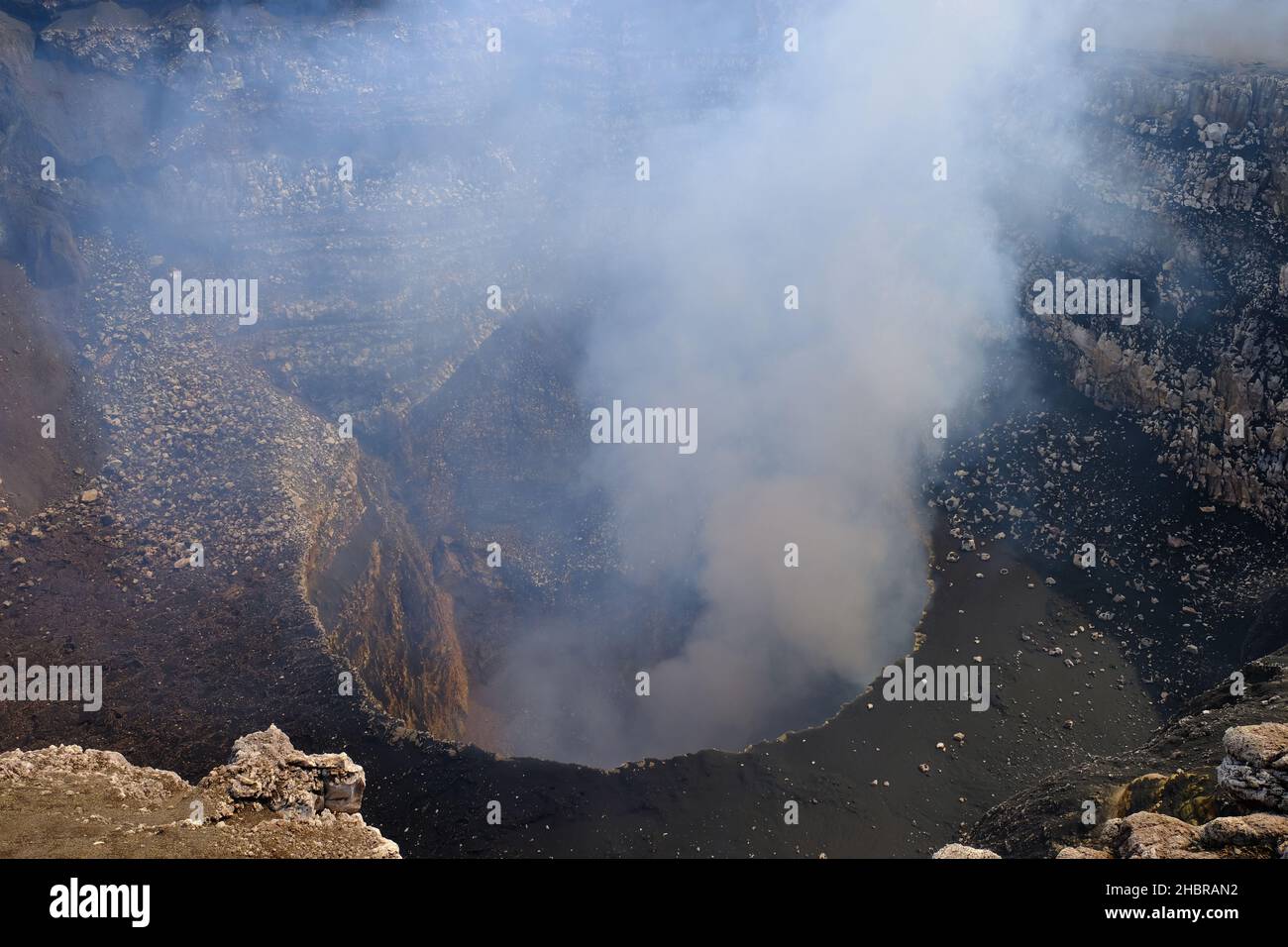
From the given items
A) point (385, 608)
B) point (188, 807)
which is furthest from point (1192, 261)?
point (188, 807)

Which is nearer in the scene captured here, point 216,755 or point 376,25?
point 216,755

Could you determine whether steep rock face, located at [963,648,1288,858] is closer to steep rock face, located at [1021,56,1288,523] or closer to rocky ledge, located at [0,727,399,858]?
steep rock face, located at [1021,56,1288,523]

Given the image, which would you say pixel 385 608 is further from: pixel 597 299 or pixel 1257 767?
pixel 1257 767

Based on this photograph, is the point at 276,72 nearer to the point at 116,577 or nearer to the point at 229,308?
the point at 229,308

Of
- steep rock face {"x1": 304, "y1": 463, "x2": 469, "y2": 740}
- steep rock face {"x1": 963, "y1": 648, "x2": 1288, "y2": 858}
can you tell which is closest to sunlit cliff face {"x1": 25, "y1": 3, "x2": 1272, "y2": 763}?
steep rock face {"x1": 304, "y1": 463, "x2": 469, "y2": 740}

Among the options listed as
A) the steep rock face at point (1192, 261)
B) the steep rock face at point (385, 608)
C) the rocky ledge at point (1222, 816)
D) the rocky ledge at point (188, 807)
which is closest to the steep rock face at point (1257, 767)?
the rocky ledge at point (1222, 816)

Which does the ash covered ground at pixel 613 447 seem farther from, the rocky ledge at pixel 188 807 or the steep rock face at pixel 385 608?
→ the rocky ledge at pixel 188 807

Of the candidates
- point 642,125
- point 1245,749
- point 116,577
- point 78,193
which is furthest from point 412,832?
point 642,125

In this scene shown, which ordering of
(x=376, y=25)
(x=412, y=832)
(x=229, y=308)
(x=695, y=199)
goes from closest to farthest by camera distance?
1. (x=412, y=832)
2. (x=229, y=308)
3. (x=376, y=25)
4. (x=695, y=199)

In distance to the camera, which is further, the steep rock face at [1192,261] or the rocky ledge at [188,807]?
the steep rock face at [1192,261]
